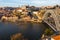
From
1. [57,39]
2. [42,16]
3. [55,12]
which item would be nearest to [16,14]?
[42,16]

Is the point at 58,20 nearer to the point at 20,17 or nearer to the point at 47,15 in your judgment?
the point at 47,15

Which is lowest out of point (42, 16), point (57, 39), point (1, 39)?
point (42, 16)

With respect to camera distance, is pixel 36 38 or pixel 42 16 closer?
pixel 36 38

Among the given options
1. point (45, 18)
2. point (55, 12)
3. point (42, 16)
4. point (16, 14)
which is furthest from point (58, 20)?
point (16, 14)

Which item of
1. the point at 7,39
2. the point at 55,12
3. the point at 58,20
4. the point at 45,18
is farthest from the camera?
the point at 45,18

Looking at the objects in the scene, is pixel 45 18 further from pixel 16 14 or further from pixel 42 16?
pixel 16 14

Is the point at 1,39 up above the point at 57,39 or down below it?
below

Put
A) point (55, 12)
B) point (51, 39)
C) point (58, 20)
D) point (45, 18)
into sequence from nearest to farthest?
point (51, 39) → point (58, 20) → point (55, 12) → point (45, 18)

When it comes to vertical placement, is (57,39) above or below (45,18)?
above

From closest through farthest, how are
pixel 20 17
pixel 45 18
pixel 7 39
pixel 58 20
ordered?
pixel 7 39
pixel 58 20
pixel 45 18
pixel 20 17
